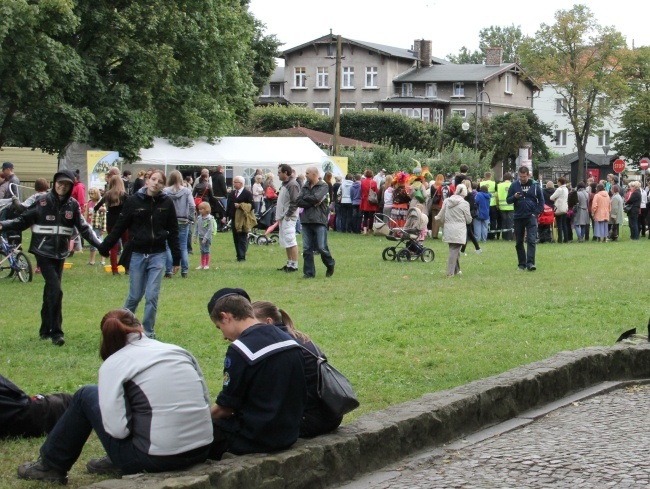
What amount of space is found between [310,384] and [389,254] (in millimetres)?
16481

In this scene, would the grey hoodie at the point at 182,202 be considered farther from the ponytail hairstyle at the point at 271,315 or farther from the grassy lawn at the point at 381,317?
the ponytail hairstyle at the point at 271,315

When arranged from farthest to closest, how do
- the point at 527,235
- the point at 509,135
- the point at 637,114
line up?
the point at 637,114
the point at 509,135
the point at 527,235

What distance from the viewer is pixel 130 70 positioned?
3847 centimetres

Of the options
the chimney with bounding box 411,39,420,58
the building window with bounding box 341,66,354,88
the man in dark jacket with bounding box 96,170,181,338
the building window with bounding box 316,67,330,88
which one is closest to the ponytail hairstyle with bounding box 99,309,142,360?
the man in dark jacket with bounding box 96,170,181,338

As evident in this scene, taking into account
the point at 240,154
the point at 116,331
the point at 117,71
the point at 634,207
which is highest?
the point at 117,71

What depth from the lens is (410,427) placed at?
23.6ft

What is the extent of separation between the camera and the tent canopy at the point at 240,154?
131 feet

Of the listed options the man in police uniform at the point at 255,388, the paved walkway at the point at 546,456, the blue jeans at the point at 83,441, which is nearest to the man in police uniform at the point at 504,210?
the paved walkway at the point at 546,456

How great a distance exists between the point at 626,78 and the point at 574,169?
1114cm

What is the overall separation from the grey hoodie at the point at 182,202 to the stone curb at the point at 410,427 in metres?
10.1

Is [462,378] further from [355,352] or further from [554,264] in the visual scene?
[554,264]

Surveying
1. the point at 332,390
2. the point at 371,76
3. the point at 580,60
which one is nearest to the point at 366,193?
the point at 332,390

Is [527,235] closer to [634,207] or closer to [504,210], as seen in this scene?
[504,210]

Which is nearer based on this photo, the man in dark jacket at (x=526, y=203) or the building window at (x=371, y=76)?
the man in dark jacket at (x=526, y=203)
